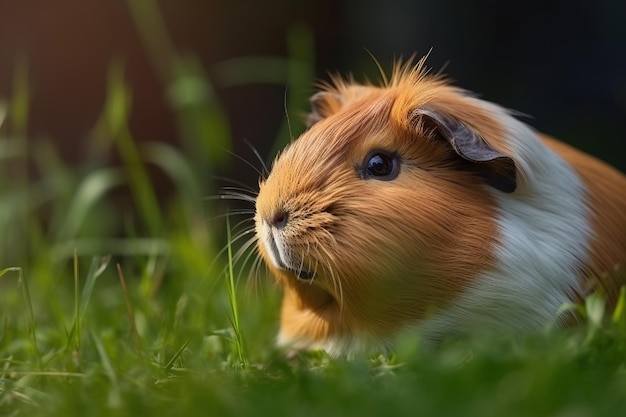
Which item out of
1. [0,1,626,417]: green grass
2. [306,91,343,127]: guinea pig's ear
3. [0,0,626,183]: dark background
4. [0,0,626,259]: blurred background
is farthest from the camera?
[0,0,626,183]: dark background

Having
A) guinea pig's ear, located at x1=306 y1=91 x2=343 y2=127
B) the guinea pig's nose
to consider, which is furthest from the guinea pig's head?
guinea pig's ear, located at x1=306 y1=91 x2=343 y2=127

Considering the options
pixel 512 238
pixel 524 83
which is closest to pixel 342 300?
pixel 512 238

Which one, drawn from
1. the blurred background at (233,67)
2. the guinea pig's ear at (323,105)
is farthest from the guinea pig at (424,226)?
the blurred background at (233,67)

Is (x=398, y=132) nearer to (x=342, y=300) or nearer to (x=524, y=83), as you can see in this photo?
(x=342, y=300)

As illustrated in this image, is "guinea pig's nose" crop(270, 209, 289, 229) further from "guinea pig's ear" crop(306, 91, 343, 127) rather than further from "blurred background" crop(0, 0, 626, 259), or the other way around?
"blurred background" crop(0, 0, 626, 259)

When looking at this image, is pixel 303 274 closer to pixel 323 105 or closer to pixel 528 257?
pixel 528 257

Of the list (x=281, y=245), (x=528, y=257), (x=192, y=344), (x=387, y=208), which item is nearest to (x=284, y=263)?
(x=281, y=245)

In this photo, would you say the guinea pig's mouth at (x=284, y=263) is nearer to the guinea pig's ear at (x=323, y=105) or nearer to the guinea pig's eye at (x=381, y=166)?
the guinea pig's eye at (x=381, y=166)
